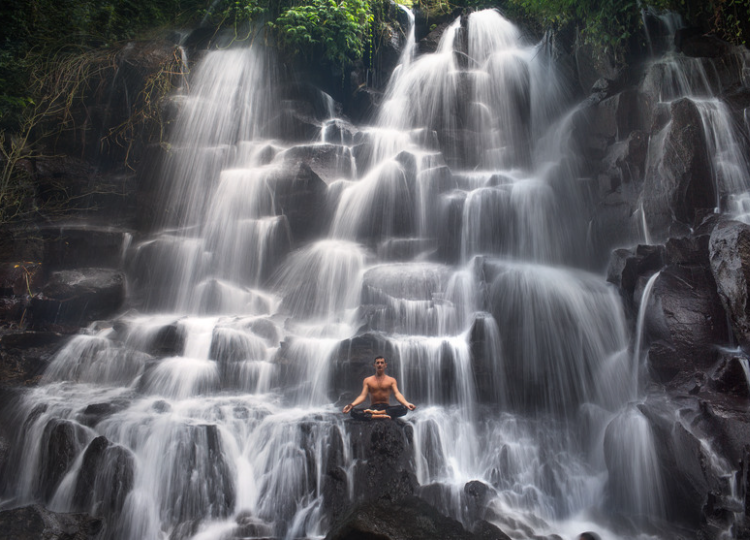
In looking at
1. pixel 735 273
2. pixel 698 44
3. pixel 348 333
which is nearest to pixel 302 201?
pixel 348 333

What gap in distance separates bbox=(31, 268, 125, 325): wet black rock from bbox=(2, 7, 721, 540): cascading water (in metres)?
0.64

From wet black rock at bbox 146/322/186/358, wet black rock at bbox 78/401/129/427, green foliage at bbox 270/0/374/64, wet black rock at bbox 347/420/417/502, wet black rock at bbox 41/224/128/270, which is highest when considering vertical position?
green foliage at bbox 270/0/374/64

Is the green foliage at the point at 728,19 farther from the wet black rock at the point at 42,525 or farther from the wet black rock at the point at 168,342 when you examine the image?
the wet black rock at the point at 42,525

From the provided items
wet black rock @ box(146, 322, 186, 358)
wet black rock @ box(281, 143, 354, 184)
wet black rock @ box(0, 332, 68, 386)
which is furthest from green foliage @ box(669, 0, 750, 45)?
wet black rock @ box(0, 332, 68, 386)

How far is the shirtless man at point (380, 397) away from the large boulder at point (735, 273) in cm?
436

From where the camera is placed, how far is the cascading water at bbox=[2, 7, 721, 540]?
6.21m

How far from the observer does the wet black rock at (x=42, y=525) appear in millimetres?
4906

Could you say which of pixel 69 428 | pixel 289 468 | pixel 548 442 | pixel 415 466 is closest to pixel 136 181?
pixel 69 428

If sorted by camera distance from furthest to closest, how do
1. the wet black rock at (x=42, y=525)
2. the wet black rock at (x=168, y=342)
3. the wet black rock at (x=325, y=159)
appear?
the wet black rock at (x=325, y=159)
the wet black rock at (x=168, y=342)
the wet black rock at (x=42, y=525)

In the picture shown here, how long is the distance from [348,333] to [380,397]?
108 inches

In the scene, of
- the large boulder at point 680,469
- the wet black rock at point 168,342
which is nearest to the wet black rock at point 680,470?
the large boulder at point 680,469

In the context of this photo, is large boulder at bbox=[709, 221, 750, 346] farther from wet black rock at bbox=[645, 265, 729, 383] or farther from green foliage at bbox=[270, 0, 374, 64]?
green foliage at bbox=[270, 0, 374, 64]

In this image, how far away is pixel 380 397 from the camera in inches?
257

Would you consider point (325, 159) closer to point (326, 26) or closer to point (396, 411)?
point (326, 26)
